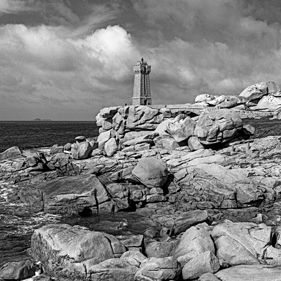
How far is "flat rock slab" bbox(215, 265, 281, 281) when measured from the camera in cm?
1209

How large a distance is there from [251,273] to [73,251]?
751 centimetres

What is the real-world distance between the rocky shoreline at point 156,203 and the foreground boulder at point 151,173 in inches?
3.3

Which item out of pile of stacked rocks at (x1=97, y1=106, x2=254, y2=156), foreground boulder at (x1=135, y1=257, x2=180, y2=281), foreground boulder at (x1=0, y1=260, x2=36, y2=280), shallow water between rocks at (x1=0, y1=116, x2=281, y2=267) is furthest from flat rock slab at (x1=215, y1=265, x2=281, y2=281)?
pile of stacked rocks at (x1=97, y1=106, x2=254, y2=156)

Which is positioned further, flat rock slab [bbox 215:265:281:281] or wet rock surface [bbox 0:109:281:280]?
wet rock surface [bbox 0:109:281:280]

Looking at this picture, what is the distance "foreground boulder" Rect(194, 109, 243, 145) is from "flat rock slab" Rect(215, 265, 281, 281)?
60.8 ft

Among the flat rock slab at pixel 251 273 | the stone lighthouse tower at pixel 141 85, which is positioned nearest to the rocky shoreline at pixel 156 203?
the flat rock slab at pixel 251 273

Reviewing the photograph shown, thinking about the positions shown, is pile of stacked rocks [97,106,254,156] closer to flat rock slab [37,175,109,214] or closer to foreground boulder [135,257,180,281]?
flat rock slab [37,175,109,214]

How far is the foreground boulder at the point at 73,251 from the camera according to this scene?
13609 millimetres

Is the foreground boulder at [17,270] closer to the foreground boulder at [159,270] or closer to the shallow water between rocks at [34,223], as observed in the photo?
the shallow water between rocks at [34,223]

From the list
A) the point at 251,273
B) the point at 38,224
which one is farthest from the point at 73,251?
the point at 38,224

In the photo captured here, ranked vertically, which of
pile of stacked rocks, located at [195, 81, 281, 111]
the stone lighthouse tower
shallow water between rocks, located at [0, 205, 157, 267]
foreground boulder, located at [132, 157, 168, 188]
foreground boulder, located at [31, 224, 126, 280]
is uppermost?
the stone lighthouse tower

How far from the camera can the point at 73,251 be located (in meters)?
14.0

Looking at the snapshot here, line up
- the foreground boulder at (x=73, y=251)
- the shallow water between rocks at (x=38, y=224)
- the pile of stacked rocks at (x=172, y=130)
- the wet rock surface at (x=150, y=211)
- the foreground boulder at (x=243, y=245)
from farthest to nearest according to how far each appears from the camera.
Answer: the pile of stacked rocks at (x=172, y=130), the shallow water between rocks at (x=38, y=224), the foreground boulder at (x=243, y=245), the wet rock surface at (x=150, y=211), the foreground boulder at (x=73, y=251)

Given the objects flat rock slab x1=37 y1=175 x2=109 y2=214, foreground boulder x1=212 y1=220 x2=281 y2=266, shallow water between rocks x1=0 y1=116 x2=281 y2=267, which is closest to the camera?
foreground boulder x1=212 y1=220 x2=281 y2=266
